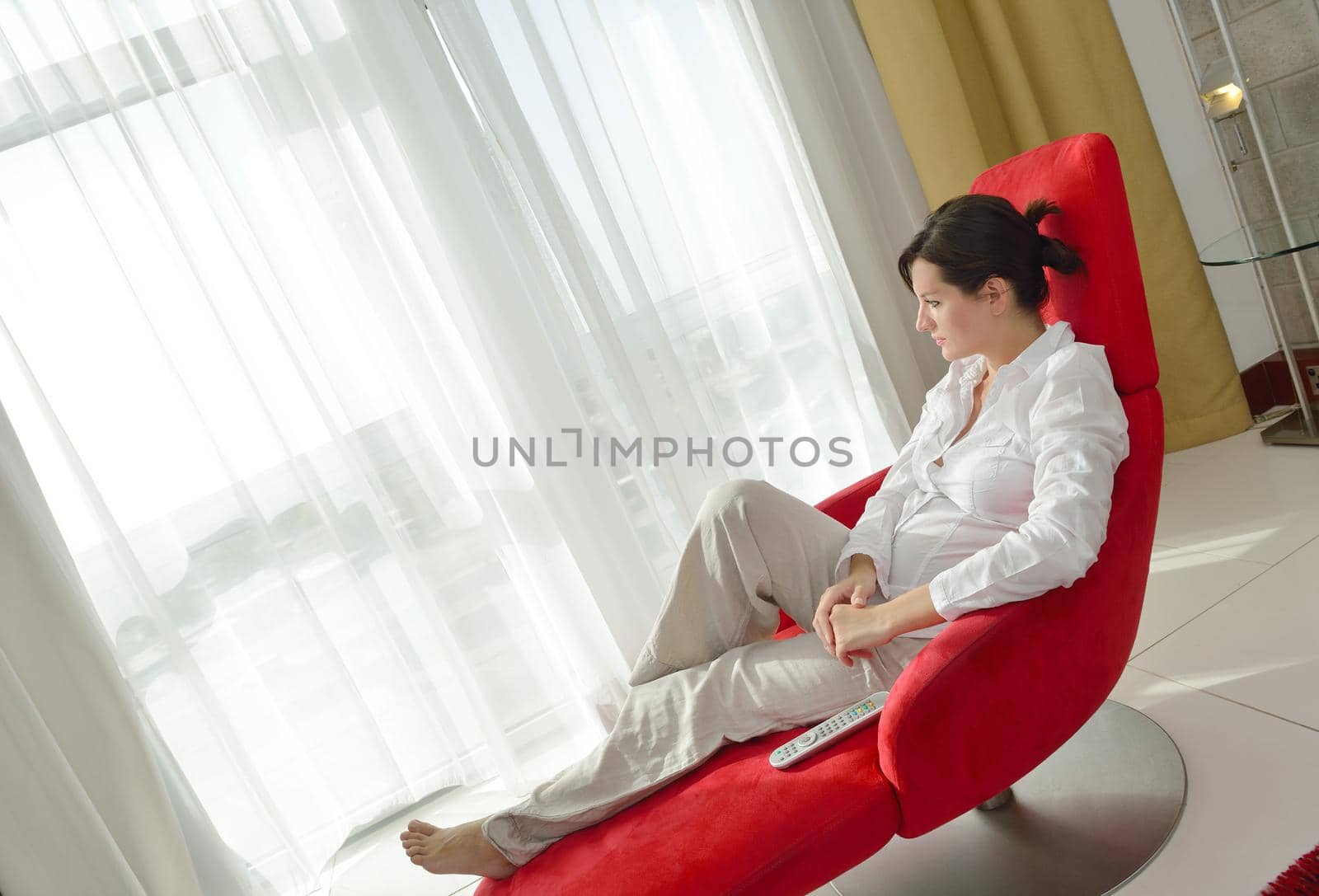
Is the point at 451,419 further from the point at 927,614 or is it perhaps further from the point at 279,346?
the point at 927,614

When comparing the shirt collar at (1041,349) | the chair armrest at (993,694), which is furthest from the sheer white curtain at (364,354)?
the chair armrest at (993,694)

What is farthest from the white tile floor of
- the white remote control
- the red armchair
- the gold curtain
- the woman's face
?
the woman's face

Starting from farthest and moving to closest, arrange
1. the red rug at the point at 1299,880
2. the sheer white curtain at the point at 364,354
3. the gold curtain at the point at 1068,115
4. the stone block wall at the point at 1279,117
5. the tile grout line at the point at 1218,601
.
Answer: the gold curtain at the point at 1068,115 < the stone block wall at the point at 1279,117 < the sheer white curtain at the point at 364,354 < the tile grout line at the point at 1218,601 < the red rug at the point at 1299,880

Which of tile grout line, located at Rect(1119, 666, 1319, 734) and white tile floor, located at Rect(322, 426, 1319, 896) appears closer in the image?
white tile floor, located at Rect(322, 426, 1319, 896)

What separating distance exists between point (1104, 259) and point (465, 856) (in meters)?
1.28

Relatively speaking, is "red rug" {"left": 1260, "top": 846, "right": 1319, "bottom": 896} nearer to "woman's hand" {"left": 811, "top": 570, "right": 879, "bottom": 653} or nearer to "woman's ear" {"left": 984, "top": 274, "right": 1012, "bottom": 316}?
"woman's hand" {"left": 811, "top": 570, "right": 879, "bottom": 653}

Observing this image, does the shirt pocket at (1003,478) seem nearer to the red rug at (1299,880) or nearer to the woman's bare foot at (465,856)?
the red rug at (1299,880)

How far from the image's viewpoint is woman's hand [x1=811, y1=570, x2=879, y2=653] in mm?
1396

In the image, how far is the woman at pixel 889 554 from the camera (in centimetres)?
126

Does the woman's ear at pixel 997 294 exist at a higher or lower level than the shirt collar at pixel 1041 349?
higher

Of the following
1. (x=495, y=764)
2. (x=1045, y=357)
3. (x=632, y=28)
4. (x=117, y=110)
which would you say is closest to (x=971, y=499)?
(x=1045, y=357)

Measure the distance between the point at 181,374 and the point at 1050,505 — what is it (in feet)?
5.73

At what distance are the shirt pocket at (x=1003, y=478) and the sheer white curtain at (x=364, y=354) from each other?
1.06 metres

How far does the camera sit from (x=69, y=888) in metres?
1.68
